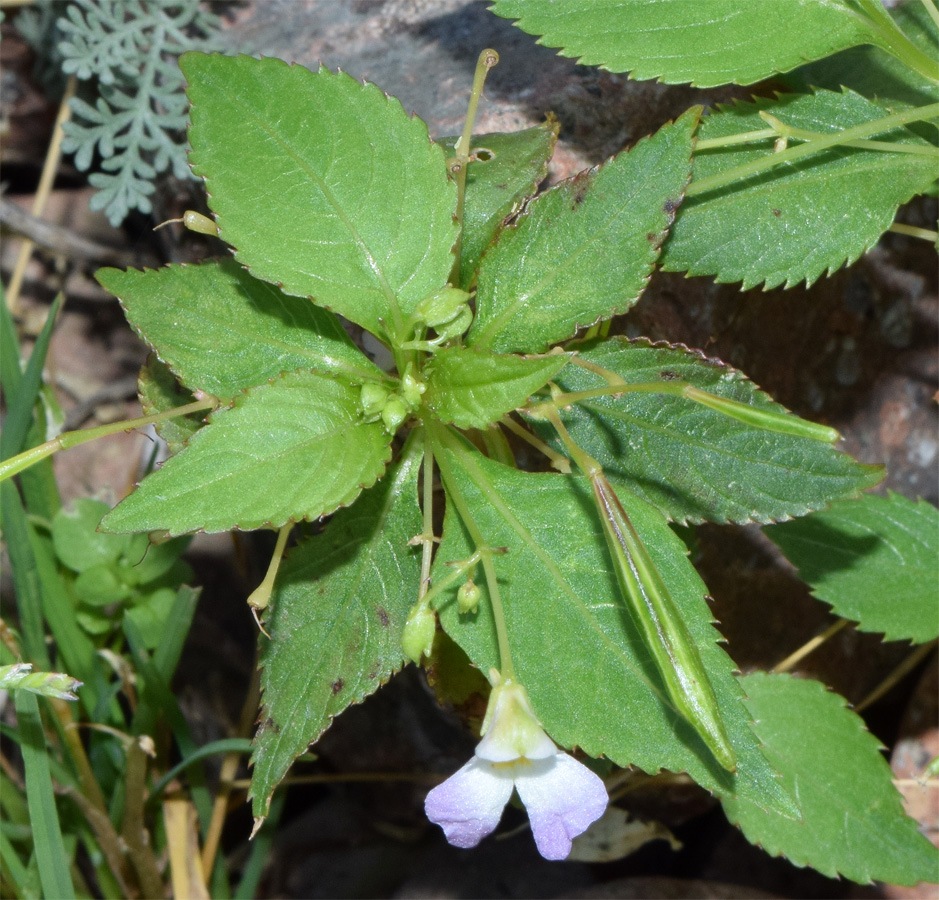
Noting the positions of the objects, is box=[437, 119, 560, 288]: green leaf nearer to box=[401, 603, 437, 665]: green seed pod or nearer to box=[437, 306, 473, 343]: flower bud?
box=[437, 306, 473, 343]: flower bud

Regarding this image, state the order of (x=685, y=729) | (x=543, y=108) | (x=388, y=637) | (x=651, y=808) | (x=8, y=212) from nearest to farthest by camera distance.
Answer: (x=685, y=729) → (x=388, y=637) → (x=543, y=108) → (x=651, y=808) → (x=8, y=212)

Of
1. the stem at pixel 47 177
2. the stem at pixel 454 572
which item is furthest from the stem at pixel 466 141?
the stem at pixel 47 177

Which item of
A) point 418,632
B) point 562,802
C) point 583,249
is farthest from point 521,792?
point 583,249

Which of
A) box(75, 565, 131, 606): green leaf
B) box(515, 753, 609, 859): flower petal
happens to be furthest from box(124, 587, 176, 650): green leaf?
box(515, 753, 609, 859): flower petal

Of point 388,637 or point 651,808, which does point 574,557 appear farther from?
point 651,808

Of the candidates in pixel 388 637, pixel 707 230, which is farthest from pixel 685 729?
pixel 707 230
